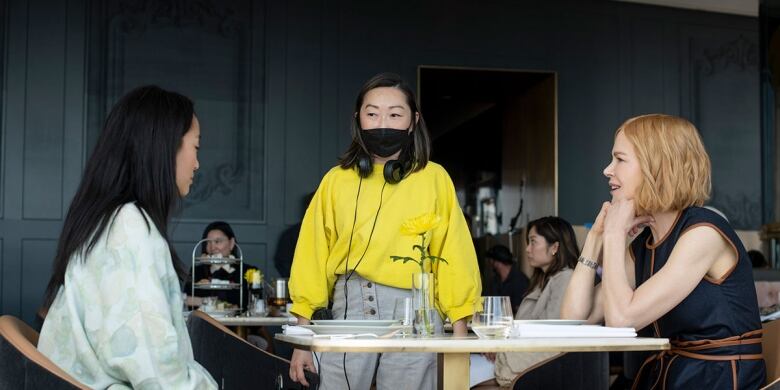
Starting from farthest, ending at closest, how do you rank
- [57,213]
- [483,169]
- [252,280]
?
[483,169] → [57,213] → [252,280]

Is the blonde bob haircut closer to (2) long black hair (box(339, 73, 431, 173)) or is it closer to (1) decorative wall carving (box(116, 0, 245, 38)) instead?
(2) long black hair (box(339, 73, 431, 173))

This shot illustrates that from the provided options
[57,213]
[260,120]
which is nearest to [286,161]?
[260,120]

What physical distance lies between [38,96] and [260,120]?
1532 millimetres

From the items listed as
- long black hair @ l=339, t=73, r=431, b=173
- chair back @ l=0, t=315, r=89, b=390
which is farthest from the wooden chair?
chair back @ l=0, t=315, r=89, b=390

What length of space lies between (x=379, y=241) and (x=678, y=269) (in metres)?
0.77

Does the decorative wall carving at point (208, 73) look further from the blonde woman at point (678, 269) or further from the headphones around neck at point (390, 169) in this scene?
the blonde woman at point (678, 269)

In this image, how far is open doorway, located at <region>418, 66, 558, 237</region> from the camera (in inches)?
313

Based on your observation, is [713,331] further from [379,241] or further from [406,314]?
[379,241]

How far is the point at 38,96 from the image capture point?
7062 mm

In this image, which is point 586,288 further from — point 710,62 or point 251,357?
point 710,62

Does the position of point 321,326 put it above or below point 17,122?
below

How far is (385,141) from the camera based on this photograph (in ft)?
8.88

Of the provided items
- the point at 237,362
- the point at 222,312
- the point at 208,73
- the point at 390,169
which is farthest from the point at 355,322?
the point at 208,73

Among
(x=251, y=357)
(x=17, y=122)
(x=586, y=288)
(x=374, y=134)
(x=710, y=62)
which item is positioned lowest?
(x=251, y=357)
